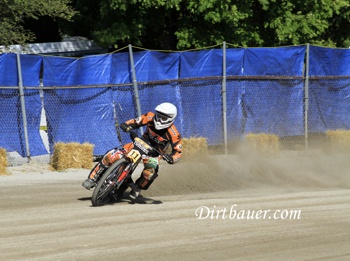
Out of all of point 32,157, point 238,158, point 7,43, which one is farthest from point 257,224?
point 7,43

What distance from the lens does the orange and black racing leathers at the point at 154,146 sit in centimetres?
1142

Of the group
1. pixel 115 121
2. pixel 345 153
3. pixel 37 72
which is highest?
pixel 37 72

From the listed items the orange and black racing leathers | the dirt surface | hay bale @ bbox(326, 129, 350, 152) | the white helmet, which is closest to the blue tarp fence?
hay bale @ bbox(326, 129, 350, 152)

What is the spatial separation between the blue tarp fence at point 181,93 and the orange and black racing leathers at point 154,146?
490cm

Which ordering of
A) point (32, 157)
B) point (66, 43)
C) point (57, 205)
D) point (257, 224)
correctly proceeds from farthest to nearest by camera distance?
point (66, 43) → point (32, 157) → point (57, 205) → point (257, 224)

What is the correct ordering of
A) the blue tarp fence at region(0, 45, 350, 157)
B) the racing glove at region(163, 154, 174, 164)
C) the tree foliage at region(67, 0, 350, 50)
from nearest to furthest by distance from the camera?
1. the racing glove at region(163, 154, 174, 164)
2. the blue tarp fence at region(0, 45, 350, 157)
3. the tree foliage at region(67, 0, 350, 50)

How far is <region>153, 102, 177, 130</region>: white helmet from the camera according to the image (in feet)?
37.2

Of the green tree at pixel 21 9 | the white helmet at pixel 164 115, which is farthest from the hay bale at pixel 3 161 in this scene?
the green tree at pixel 21 9

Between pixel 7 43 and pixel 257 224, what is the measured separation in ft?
38.3

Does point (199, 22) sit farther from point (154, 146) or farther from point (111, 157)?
point (111, 157)

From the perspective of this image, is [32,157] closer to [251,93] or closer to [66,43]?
[251,93]

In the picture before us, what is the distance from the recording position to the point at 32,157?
16062 millimetres

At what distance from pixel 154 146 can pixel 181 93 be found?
6.50 m

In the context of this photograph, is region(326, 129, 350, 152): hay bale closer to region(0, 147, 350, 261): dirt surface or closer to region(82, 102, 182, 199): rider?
region(0, 147, 350, 261): dirt surface
